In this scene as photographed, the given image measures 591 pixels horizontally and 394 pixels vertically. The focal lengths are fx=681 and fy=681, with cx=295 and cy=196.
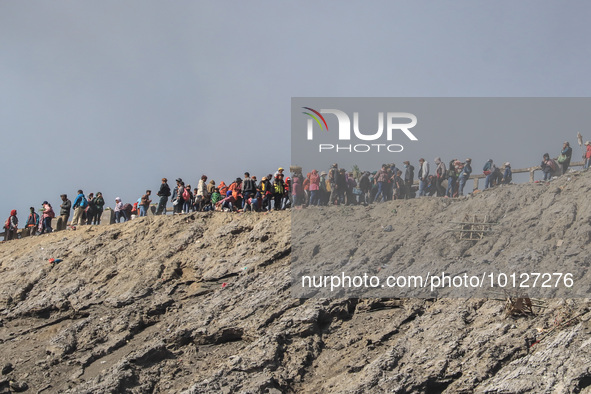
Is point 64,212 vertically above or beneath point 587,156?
beneath

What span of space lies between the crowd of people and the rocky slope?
442mm

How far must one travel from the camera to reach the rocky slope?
38.9 feet

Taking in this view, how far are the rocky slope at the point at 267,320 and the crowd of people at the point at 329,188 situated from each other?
0.44 metres

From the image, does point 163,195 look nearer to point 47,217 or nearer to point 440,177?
point 47,217

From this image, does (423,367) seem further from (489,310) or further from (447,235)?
(447,235)

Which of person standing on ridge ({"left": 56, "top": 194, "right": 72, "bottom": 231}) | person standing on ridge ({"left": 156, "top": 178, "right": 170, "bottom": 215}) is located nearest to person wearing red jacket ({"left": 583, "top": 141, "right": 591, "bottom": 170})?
person standing on ridge ({"left": 156, "top": 178, "right": 170, "bottom": 215})

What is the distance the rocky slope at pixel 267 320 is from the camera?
467 inches

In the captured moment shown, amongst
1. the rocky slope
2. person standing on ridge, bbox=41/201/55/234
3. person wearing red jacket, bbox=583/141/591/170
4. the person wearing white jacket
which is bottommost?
the rocky slope

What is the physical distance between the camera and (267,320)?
14297 millimetres

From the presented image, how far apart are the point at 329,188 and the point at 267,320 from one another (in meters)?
5.35

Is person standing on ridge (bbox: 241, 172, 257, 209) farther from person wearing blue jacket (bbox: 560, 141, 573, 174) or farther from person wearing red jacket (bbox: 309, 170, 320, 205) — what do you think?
person wearing blue jacket (bbox: 560, 141, 573, 174)

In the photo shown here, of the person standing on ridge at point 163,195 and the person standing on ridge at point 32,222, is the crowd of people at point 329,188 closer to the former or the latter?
the person standing on ridge at point 163,195

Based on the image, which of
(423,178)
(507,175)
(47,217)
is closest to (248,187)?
A: (423,178)

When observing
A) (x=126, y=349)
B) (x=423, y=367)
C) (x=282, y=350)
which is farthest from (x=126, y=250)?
(x=423, y=367)
